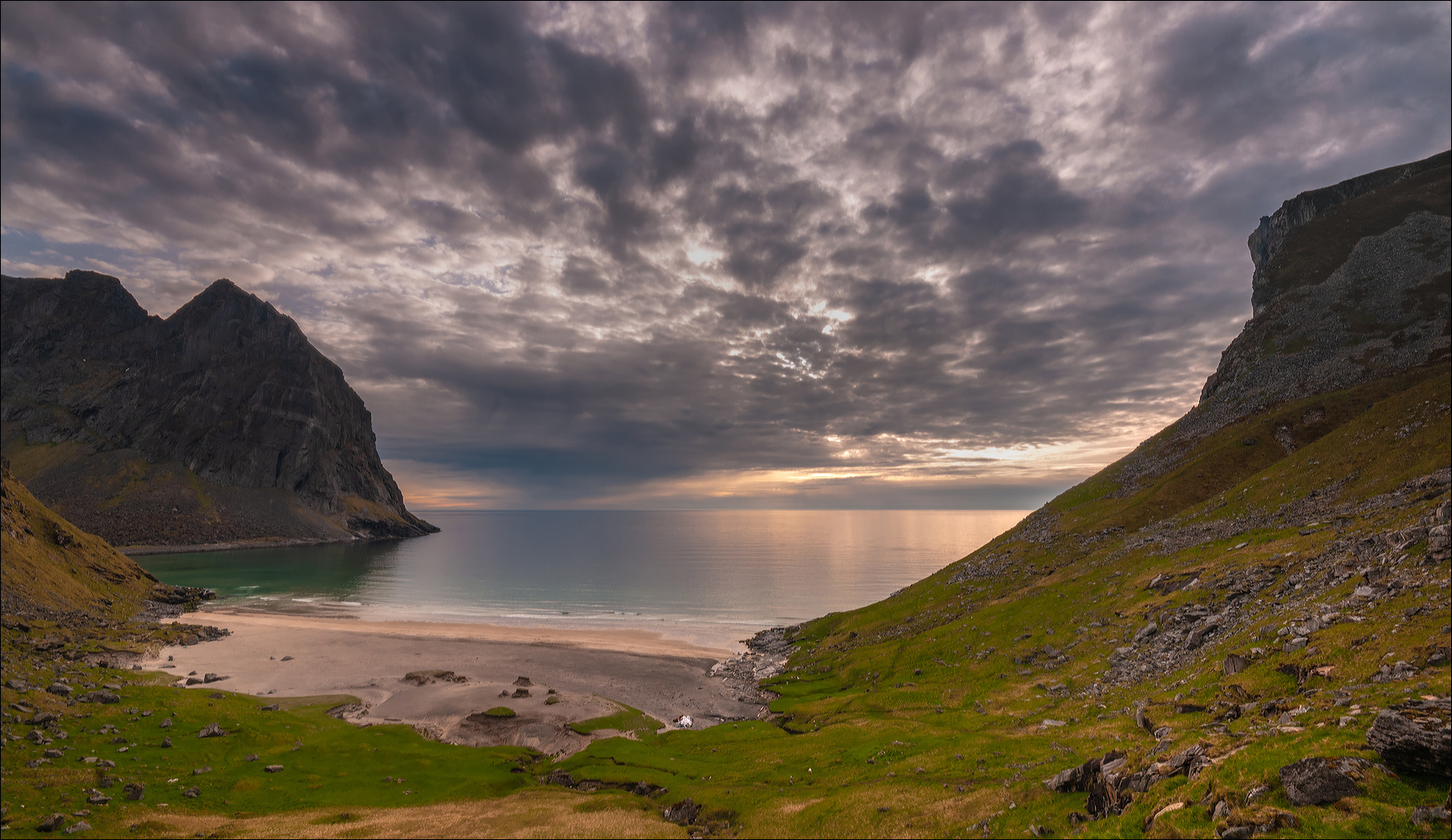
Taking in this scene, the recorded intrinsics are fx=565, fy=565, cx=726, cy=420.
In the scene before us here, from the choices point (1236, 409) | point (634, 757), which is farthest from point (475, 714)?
point (1236, 409)

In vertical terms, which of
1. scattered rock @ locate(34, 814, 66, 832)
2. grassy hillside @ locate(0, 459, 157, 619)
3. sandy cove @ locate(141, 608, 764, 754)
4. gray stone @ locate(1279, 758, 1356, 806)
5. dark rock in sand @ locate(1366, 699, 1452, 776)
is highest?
dark rock in sand @ locate(1366, 699, 1452, 776)

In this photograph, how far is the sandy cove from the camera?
227ft

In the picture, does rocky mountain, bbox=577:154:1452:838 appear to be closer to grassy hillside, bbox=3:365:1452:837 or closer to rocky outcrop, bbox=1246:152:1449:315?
grassy hillside, bbox=3:365:1452:837

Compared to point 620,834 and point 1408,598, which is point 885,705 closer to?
point 620,834

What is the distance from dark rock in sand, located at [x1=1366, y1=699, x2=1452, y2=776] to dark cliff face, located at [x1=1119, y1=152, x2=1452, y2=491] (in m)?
96.8

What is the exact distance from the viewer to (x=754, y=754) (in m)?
50.4

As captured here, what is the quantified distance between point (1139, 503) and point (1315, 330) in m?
71.3

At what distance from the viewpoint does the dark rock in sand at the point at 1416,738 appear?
15.8 metres

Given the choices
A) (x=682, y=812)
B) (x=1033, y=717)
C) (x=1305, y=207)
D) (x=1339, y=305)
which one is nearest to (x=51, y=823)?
(x=682, y=812)

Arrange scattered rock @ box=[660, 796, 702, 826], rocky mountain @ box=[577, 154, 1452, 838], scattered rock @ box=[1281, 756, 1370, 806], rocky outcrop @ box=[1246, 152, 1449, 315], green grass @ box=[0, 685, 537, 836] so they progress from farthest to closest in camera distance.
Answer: rocky outcrop @ box=[1246, 152, 1449, 315] < green grass @ box=[0, 685, 537, 836] < scattered rock @ box=[660, 796, 702, 826] < rocky mountain @ box=[577, 154, 1452, 838] < scattered rock @ box=[1281, 756, 1370, 806]

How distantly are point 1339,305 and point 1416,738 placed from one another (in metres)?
157

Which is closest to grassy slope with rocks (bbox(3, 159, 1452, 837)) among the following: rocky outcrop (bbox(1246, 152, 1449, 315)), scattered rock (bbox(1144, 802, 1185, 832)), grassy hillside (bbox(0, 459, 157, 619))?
scattered rock (bbox(1144, 802, 1185, 832))

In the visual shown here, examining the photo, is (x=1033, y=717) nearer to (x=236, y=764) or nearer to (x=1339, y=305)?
(x=236, y=764)

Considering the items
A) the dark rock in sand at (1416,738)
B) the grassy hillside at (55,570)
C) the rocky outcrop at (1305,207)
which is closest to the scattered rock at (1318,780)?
the dark rock in sand at (1416,738)
